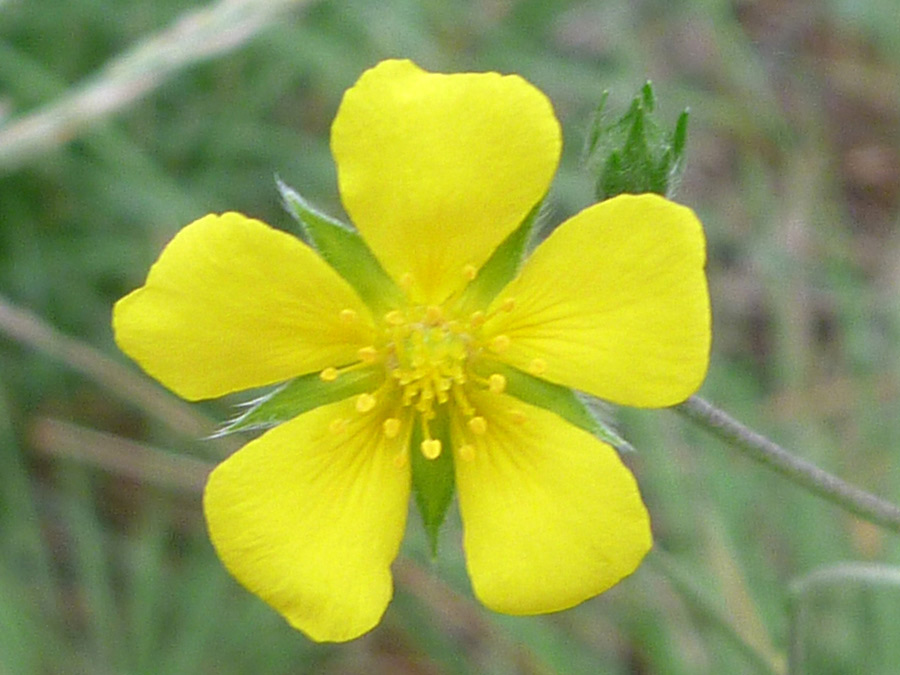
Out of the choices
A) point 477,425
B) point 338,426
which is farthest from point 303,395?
point 477,425

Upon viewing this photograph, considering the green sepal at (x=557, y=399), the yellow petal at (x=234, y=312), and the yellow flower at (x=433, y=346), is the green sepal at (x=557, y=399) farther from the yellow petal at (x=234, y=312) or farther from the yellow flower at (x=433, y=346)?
the yellow petal at (x=234, y=312)

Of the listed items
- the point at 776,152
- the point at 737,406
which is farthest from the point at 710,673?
the point at 776,152

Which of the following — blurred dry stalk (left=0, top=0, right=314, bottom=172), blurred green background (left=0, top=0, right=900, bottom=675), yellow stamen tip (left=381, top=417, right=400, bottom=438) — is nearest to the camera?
yellow stamen tip (left=381, top=417, right=400, bottom=438)

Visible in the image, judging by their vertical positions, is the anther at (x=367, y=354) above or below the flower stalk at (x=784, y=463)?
above

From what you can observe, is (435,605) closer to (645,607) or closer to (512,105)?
(645,607)

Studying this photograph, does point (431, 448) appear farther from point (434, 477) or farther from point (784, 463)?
point (784, 463)

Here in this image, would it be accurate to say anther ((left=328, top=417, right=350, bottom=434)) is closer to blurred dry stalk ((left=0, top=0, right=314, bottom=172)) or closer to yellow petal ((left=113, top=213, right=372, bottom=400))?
yellow petal ((left=113, top=213, right=372, bottom=400))

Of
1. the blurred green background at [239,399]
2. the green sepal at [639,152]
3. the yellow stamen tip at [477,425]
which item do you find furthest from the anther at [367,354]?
the blurred green background at [239,399]

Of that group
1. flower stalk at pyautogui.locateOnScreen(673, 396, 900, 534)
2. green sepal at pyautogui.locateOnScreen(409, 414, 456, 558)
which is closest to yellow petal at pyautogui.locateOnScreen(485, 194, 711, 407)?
flower stalk at pyautogui.locateOnScreen(673, 396, 900, 534)
